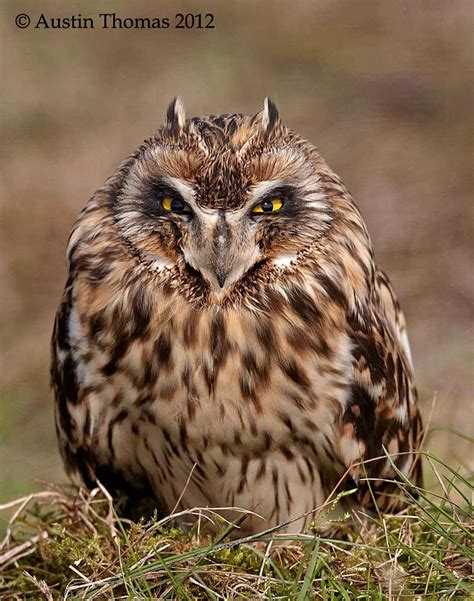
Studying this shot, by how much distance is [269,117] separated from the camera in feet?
9.77

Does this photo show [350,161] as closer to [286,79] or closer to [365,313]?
[286,79]

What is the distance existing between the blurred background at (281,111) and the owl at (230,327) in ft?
11.1

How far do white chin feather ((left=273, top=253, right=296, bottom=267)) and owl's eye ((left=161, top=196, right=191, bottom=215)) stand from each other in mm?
296

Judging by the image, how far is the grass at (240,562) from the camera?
265 centimetres

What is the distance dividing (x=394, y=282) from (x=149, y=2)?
7.81 ft

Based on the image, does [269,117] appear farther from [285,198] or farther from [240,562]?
[240,562]

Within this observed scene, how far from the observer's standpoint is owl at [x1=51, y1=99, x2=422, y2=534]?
2854 mm

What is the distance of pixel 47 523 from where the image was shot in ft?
11.0

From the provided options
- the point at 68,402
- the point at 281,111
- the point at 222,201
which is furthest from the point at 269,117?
the point at 281,111

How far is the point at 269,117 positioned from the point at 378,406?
900 millimetres

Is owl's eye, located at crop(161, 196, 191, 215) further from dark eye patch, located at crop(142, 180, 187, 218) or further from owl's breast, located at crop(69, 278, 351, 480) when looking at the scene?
owl's breast, located at crop(69, 278, 351, 480)

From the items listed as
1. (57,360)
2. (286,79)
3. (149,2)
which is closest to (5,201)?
(149,2)

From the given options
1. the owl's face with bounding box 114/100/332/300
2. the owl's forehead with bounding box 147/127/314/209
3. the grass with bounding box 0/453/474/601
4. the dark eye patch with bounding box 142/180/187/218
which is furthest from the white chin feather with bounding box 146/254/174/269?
the grass with bounding box 0/453/474/601

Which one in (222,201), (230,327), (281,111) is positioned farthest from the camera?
(281,111)
